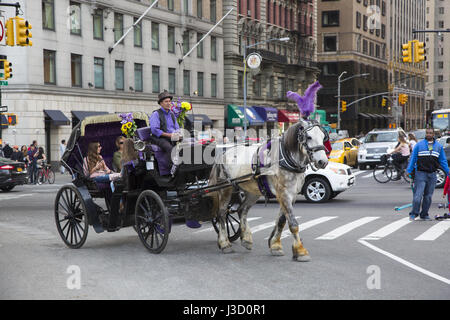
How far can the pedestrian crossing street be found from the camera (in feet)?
38.0

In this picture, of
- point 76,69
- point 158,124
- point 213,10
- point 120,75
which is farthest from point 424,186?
point 213,10

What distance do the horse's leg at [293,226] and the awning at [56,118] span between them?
1114 inches

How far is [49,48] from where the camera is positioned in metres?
35.5

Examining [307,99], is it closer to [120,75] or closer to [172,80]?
[120,75]

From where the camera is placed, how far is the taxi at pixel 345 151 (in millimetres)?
31752

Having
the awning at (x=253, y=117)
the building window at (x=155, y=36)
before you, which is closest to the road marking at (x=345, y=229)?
the building window at (x=155, y=36)

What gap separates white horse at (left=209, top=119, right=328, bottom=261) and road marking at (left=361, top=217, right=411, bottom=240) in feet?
8.78

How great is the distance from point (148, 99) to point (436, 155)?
32557 mm

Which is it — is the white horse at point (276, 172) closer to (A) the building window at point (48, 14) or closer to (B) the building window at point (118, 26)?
(A) the building window at point (48, 14)

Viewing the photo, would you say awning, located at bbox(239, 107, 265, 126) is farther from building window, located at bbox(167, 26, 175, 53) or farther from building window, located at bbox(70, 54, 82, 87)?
building window, located at bbox(70, 54, 82, 87)

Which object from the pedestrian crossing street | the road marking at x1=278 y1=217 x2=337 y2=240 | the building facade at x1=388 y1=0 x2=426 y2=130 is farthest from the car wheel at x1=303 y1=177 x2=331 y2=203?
the building facade at x1=388 y1=0 x2=426 y2=130

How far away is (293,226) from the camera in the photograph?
8859mm

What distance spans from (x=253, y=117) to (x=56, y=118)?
2282 centimetres
